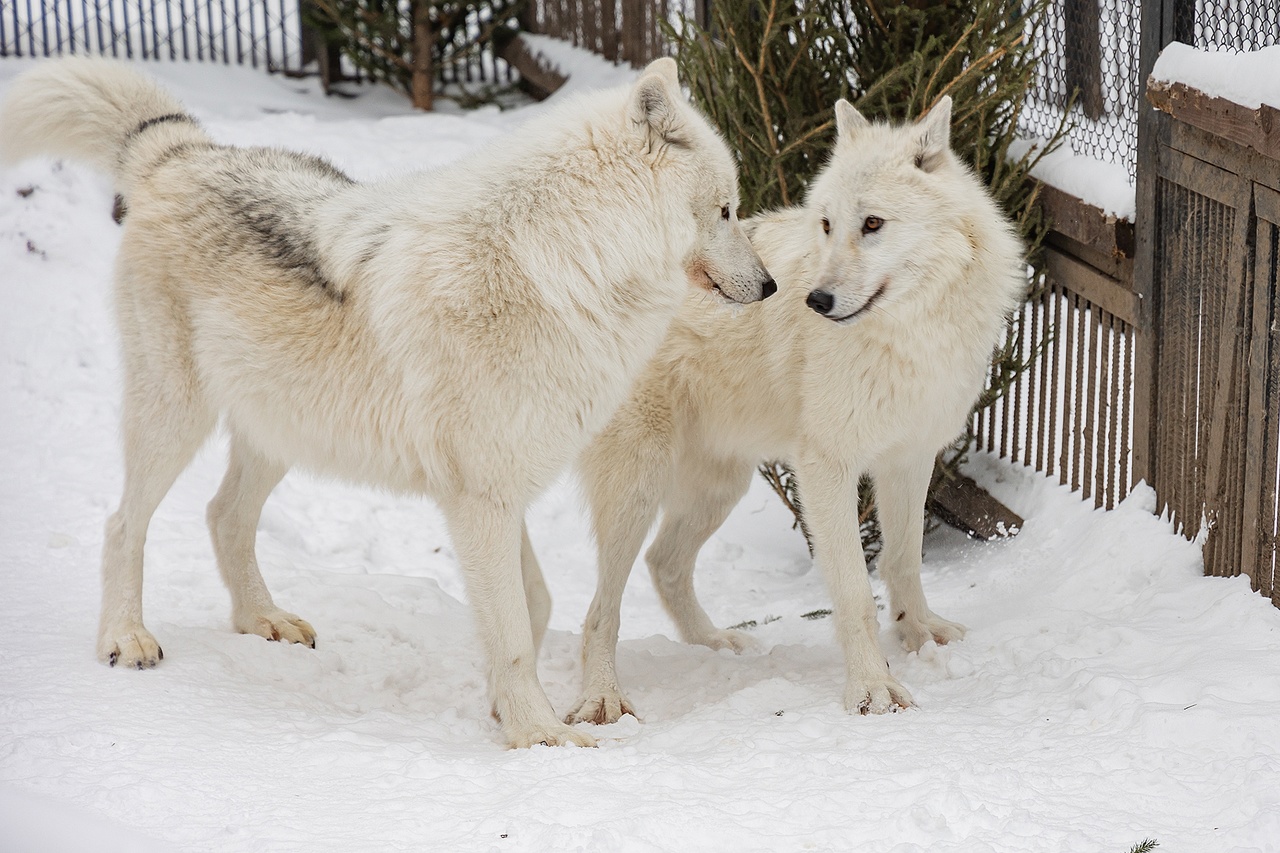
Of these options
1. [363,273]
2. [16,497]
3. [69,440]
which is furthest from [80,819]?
[69,440]

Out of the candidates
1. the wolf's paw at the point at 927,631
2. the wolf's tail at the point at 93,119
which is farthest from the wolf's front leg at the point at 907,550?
the wolf's tail at the point at 93,119

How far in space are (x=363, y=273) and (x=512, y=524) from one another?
2.94 ft

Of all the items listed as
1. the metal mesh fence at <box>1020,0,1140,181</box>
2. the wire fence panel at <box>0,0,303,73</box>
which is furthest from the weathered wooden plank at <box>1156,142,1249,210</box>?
the wire fence panel at <box>0,0,303,73</box>

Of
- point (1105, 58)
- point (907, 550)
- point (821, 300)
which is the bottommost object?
point (907, 550)

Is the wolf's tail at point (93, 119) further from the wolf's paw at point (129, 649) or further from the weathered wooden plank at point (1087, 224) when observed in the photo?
the weathered wooden plank at point (1087, 224)

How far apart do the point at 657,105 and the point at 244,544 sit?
2.32 m

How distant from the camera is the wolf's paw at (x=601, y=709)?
4039 mm

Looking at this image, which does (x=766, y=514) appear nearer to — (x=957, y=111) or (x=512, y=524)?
(x=957, y=111)

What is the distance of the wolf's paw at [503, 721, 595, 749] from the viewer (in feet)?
11.8

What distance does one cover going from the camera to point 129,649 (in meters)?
3.94

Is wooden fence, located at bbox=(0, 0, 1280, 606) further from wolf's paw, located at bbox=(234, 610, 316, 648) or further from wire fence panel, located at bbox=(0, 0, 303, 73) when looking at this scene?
wire fence panel, located at bbox=(0, 0, 303, 73)

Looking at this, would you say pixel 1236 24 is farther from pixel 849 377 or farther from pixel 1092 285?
pixel 849 377

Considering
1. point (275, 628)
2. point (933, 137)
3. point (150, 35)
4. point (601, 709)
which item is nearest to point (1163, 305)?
point (933, 137)

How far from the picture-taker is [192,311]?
12.9 feet
